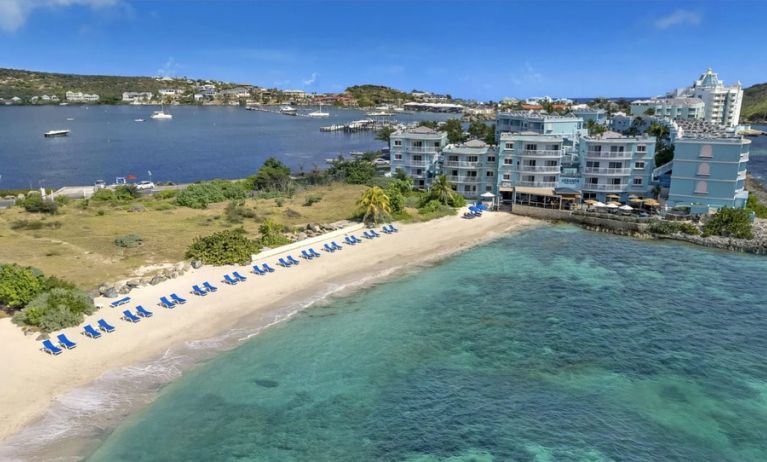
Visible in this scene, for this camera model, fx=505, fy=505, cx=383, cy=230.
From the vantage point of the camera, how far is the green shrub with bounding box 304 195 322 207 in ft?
218

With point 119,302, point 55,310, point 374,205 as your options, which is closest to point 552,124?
point 374,205

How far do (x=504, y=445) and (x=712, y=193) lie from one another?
47302mm

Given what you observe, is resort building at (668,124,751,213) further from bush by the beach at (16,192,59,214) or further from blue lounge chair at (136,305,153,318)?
bush by the beach at (16,192,59,214)

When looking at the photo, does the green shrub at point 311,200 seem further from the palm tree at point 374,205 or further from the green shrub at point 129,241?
the green shrub at point 129,241

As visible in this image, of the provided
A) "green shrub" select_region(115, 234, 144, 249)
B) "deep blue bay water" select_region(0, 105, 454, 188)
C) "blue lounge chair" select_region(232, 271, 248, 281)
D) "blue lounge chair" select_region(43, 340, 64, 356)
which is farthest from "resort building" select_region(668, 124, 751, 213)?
"deep blue bay water" select_region(0, 105, 454, 188)

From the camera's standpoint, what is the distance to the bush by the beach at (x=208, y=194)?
212ft

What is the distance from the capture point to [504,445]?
75.6ft

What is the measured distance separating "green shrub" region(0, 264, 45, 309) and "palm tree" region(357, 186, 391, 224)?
3117 cm

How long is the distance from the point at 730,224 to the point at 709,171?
23.0ft

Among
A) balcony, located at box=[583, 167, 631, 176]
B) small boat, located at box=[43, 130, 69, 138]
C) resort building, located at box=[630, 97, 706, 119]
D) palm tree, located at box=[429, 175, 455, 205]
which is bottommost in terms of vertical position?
palm tree, located at box=[429, 175, 455, 205]

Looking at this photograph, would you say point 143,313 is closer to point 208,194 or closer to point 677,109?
point 208,194

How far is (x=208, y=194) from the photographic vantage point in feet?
219

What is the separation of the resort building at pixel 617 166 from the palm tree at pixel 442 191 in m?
16.7

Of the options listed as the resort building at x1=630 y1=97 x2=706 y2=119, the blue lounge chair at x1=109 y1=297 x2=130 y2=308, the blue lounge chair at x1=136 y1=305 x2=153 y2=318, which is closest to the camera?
the blue lounge chair at x1=136 y1=305 x2=153 y2=318
